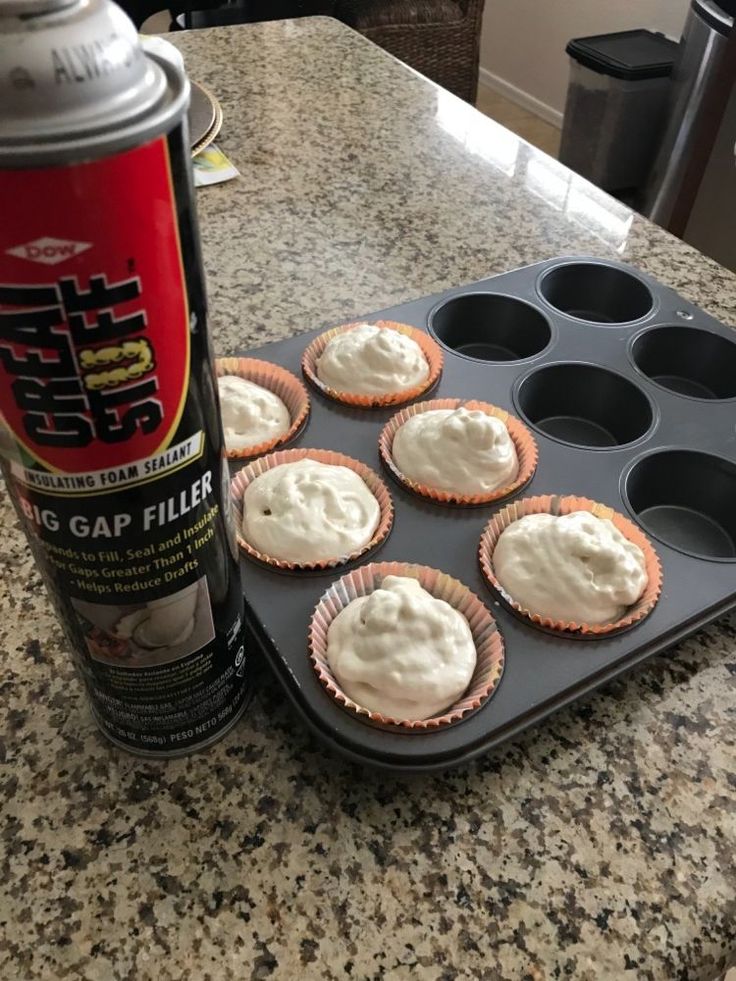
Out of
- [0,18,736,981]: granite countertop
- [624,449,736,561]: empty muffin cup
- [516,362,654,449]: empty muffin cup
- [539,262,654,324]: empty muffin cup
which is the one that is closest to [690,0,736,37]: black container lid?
[539,262,654,324]: empty muffin cup

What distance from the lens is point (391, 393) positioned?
33.6 inches

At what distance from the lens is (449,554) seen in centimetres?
71

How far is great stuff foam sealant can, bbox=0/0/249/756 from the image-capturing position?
31cm

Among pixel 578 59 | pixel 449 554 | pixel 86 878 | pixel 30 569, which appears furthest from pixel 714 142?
pixel 86 878

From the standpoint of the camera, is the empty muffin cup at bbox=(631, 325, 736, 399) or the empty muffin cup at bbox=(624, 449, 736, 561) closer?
the empty muffin cup at bbox=(624, 449, 736, 561)

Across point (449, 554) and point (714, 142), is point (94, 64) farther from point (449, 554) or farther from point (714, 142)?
point (714, 142)

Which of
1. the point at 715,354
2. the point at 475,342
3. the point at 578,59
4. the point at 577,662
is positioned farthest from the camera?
the point at 578,59

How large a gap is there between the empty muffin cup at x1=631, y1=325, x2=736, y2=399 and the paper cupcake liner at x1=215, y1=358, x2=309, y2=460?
0.39m

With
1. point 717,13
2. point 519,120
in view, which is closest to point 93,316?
point 717,13

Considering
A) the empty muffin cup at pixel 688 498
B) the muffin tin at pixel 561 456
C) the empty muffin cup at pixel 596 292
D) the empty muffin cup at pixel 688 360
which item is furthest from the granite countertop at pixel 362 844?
the empty muffin cup at pixel 596 292

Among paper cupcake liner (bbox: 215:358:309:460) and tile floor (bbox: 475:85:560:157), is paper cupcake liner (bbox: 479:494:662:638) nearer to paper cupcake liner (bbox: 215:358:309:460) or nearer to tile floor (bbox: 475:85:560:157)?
paper cupcake liner (bbox: 215:358:309:460)

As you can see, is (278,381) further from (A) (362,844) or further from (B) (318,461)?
(A) (362,844)

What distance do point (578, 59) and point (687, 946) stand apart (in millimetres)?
2518

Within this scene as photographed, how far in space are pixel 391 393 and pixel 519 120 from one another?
3.41 m
